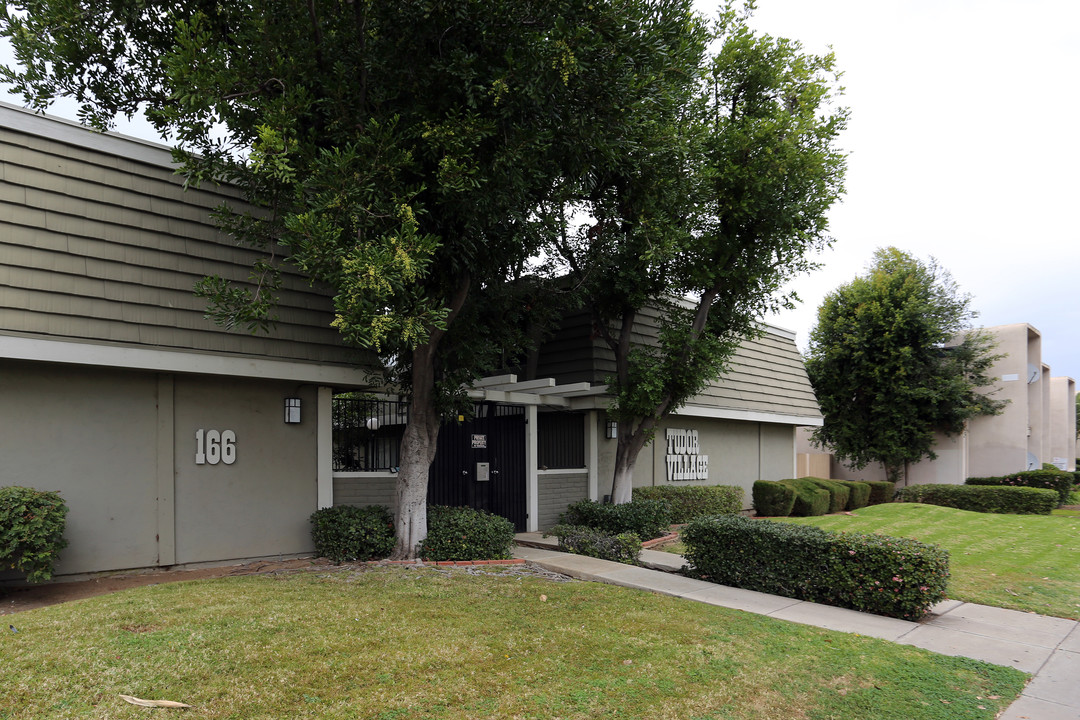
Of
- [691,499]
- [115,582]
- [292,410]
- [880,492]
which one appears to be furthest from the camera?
[880,492]

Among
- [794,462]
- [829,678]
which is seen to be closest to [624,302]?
[829,678]

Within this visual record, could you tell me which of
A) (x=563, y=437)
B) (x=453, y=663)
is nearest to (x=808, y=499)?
(x=563, y=437)

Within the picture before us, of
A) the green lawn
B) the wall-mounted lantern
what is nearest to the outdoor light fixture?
the wall-mounted lantern

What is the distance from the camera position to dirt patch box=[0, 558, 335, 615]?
6.96m

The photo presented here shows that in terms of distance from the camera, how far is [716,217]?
12016 mm

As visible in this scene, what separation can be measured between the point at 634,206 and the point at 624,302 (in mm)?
2539

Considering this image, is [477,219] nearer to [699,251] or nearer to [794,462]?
[699,251]

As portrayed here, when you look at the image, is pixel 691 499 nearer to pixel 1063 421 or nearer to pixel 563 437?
pixel 563 437

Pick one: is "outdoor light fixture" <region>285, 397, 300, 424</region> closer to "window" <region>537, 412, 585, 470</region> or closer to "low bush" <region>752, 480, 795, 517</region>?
"window" <region>537, 412, 585, 470</region>

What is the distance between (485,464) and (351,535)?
3.45 metres

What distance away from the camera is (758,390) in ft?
60.0

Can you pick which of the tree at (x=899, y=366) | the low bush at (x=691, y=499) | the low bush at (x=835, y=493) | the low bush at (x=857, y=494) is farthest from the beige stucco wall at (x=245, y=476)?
the tree at (x=899, y=366)

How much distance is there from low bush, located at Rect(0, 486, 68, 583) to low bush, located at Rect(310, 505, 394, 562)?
9.71 feet

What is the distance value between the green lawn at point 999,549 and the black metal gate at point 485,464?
21.0 feet
